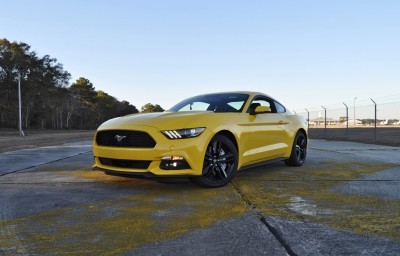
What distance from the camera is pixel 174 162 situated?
15.8 feet

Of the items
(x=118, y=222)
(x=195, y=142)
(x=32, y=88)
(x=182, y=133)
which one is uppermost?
(x=32, y=88)

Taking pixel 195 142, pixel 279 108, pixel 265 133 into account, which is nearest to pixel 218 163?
pixel 195 142

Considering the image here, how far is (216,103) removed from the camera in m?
6.34

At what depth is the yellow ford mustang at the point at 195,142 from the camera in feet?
15.8

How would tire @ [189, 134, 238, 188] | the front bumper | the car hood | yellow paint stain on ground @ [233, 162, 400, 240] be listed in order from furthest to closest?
1. tire @ [189, 134, 238, 188]
2. the car hood
3. the front bumper
4. yellow paint stain on ground @ [233, 162, 400, 240]

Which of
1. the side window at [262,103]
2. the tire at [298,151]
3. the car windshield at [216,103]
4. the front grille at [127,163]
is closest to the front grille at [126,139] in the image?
the front grille at [127,163]

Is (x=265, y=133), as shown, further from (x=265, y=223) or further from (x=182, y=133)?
(x=265, y=223)

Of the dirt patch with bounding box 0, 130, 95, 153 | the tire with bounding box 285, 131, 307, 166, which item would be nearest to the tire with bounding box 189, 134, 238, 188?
the tire with bounding box 285, 131, 307, 166

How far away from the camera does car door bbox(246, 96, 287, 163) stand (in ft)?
19.7

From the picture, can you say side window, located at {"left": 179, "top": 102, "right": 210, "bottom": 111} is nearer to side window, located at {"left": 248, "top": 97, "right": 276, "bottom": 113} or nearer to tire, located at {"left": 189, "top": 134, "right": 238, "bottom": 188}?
side window, located at {"left": 248, "top": 97, "right": 276, "bottom": 113}

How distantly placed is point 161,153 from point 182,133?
39 cm

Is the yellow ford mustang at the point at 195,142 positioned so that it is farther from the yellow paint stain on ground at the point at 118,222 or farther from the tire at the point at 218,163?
the yellow paint stain on ground at the point at 118,222

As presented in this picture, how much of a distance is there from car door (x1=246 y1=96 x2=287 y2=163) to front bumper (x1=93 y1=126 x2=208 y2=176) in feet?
4.01

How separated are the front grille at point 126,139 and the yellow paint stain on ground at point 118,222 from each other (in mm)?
660
